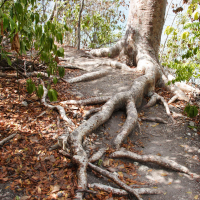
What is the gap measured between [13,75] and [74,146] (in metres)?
2.93

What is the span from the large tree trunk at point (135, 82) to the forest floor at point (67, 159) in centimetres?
14

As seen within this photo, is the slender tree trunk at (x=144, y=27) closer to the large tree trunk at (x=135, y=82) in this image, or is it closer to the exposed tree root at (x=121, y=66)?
the large tree trunk at (x=135, y=82)

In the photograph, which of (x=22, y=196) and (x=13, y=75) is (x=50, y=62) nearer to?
(x=13, y=75)

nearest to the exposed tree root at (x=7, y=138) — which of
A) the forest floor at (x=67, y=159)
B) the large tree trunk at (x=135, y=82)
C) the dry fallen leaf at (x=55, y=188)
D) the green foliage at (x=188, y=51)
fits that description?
the forest floor at (x=67, y=159)

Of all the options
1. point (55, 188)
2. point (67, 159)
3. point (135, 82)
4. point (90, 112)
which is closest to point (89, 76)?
point (135, 82)

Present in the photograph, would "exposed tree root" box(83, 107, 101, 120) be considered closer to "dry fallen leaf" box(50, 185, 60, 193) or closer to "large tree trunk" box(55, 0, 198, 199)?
"large tree trunk" box(55, 0, 198, 199)

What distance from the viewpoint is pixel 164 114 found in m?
4.61

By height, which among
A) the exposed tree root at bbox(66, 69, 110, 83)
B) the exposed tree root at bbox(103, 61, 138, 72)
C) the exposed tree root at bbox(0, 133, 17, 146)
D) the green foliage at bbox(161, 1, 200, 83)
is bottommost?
the exposed tree root at bbox(0, 133, 17, 146)

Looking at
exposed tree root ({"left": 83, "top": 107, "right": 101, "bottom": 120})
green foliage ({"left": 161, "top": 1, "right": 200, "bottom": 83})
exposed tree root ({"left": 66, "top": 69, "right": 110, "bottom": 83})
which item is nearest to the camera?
green foliage ({"left": 161, "top": 1, "right": 200, "bottom": 83})

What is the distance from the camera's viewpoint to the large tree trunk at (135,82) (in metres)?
2.64

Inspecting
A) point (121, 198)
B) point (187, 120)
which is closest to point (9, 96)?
point (121, 198)

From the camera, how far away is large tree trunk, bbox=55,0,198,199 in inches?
104

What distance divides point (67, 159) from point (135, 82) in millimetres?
2986

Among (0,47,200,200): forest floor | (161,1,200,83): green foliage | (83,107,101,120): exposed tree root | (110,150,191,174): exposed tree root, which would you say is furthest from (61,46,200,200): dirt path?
(161,1,200,83): green foliage
